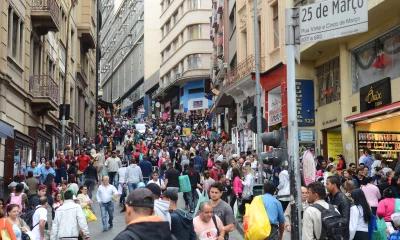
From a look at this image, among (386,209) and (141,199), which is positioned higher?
(141,199)

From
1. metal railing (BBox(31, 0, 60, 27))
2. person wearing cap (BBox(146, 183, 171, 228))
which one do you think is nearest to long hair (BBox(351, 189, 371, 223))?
person wearing cap (BBox(146, 183, 171, 228))

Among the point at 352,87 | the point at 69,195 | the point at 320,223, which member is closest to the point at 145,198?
the point at 320,223

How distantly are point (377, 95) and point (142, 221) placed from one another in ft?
56.7

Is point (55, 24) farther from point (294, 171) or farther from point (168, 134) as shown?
point (168, 134)

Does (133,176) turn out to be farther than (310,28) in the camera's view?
Yes

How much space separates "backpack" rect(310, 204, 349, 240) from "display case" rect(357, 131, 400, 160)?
609 inches

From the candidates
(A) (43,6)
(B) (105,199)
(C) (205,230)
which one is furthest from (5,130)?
(C) (205,230)

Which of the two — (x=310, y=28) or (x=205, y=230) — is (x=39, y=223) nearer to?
(x=205, y=230)

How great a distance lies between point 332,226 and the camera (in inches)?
295

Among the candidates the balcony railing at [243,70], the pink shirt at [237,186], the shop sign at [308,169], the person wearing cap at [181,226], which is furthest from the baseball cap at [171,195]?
the balcony railing at [243,70]

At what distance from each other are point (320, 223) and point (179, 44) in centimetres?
6222

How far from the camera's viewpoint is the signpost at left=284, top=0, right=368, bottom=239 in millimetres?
7438

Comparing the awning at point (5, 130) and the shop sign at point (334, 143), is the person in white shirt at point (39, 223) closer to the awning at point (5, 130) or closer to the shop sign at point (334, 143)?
the awning at point (5, 130)

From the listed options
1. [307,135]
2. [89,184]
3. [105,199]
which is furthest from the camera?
[307,135]
